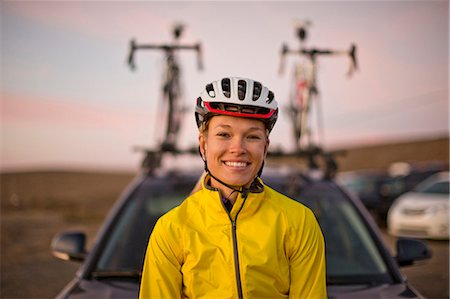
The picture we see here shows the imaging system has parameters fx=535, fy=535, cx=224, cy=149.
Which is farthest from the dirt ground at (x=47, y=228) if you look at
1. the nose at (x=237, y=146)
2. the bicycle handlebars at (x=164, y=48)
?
the bicycle handlebars at (x=164, y=48)

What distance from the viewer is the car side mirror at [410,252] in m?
3.35

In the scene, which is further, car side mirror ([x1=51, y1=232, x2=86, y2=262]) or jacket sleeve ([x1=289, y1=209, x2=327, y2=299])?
car side mirror ([x1=51, y1=232, x2=86, y2=262])

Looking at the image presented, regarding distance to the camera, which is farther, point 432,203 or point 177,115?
point 432,203

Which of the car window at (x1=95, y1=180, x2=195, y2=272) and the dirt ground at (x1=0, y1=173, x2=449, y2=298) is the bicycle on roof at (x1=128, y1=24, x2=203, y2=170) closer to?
the car window at (x1=95, y1=180, x2=195, y2=272)

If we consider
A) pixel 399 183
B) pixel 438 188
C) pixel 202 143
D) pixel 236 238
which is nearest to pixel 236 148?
pixel 202 143

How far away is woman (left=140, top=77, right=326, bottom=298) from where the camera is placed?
2.15m

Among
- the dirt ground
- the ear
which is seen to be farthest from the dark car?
the ear

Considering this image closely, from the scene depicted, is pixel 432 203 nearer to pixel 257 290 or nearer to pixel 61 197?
pixel 257 290

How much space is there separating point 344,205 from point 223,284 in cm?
173

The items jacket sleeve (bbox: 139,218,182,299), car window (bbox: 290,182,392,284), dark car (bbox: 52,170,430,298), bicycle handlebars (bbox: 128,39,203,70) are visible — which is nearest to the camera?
jacket sleeve (bbox: 139,218,182,299)

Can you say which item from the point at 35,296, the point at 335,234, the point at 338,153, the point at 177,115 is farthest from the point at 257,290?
the point at 35,296

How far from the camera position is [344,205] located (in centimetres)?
365

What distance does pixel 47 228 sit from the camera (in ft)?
55.5

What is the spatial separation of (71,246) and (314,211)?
160 cm
